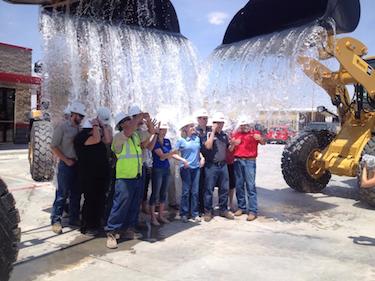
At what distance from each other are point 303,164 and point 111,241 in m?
4.76

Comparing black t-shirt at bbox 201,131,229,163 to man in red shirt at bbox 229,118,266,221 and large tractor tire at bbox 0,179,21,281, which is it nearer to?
man in red shirt at bbox 229,118,266,221

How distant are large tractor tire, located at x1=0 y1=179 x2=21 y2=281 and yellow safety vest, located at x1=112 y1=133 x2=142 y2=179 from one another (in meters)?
1.84

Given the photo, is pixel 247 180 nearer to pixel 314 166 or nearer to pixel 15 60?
pixel 314 166

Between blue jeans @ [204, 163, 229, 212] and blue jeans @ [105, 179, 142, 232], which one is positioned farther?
blue jeans @ [204, 163, 229, 212]

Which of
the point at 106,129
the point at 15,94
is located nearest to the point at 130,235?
the point at 106,129

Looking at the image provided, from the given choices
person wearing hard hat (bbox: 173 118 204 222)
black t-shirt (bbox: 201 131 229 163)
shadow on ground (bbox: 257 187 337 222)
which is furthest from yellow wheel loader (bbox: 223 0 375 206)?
person wearing hard hat (bbox: 173 118 204 222)

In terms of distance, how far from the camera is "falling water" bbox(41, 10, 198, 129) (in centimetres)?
574

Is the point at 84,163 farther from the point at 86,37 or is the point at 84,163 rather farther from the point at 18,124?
the point at 18,124

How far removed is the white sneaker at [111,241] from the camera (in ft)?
15.8

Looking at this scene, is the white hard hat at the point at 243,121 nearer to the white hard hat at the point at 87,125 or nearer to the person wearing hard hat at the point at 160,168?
the person wearing hard hat at the point at 160,168

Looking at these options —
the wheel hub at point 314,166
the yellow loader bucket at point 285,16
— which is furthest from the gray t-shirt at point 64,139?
the wheel hub at point 314,166

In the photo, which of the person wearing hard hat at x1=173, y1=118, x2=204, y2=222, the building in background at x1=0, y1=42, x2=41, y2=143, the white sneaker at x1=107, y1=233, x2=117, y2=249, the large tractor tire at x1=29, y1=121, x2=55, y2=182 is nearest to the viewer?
the white sneaker at x1=107, y1=233, x2=117, y2=249

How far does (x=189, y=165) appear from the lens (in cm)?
595

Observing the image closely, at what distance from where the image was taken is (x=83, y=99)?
6.53m
